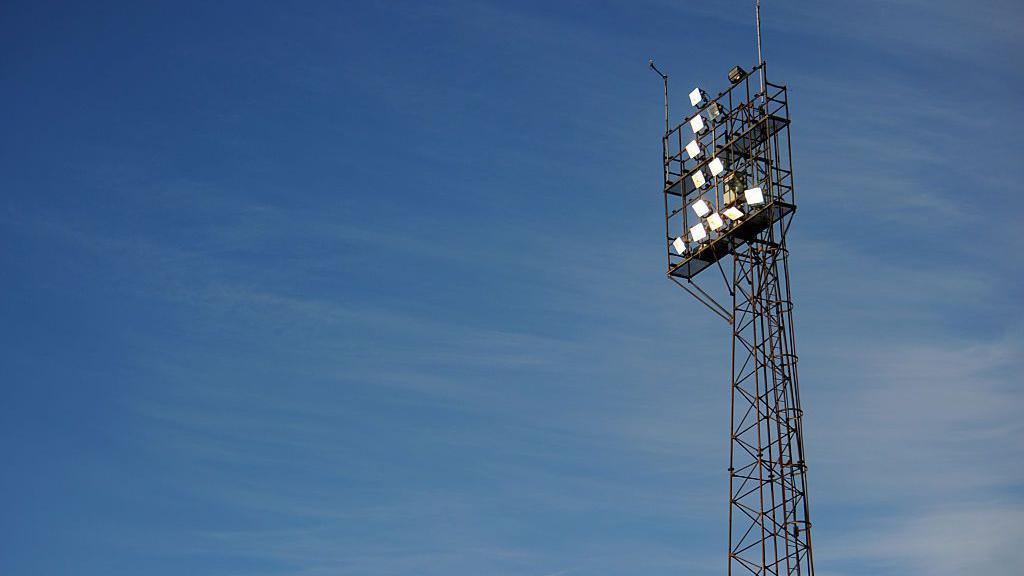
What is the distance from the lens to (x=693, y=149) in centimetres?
6384

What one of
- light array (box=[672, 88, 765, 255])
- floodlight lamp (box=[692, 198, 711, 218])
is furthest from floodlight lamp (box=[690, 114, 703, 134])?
floodlight lamp (box=[692, 198, 711, 218])

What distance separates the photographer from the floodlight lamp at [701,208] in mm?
61688

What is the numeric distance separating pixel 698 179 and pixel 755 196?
197 inches

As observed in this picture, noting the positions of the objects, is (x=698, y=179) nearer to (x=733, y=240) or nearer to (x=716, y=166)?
(x=716, y=166)

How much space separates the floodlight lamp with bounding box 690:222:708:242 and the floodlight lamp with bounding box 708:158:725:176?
7.78 feet

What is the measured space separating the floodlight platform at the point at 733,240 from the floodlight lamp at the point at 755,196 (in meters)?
0.38

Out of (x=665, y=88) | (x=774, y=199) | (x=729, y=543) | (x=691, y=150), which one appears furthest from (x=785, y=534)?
(x=665, y=88)

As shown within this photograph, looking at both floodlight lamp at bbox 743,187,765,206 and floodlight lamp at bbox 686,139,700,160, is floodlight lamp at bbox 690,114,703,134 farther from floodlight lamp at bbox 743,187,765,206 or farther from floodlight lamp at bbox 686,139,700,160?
floodlight lamp at bbox 743,187,765,206

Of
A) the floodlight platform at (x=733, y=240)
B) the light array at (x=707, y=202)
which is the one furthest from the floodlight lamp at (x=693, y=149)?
the floodlight platform at (x=733, y=240)

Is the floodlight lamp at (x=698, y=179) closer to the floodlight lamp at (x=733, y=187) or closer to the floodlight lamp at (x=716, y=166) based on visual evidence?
the floodlight lamp at (x=716, y=166)

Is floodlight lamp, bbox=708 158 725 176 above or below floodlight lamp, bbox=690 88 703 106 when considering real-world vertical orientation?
below

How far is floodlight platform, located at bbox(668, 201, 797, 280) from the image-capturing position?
59188mm

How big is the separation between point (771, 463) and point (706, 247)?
10078 millimetres

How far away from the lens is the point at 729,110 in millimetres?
62750
